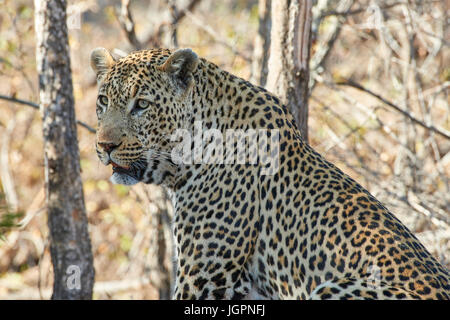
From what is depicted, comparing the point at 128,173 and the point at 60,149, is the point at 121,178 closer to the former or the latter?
the point at 128,173

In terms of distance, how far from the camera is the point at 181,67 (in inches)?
217

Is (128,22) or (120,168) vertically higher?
(128,22)

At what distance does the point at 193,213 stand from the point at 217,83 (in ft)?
3.78

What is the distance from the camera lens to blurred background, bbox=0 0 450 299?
32.2ft

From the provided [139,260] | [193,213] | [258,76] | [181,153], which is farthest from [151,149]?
[139,260]

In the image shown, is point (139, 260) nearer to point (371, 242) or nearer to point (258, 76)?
point (258, 76)

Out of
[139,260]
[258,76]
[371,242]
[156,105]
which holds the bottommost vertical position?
[139,260]

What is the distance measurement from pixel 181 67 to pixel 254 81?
455 centimetres

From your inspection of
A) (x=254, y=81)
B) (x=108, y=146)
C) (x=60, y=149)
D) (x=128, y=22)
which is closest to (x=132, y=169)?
(x=108, y=146)

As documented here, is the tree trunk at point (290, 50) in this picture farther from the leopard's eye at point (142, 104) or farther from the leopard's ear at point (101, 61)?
the leopard's eye at point (142, 104)

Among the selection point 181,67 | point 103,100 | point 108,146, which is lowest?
point 108,146

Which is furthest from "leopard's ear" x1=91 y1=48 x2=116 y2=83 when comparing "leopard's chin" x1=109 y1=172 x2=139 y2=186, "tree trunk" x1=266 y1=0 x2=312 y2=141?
"tree trunk" x1=266 y1=0 x2=312 y2=141

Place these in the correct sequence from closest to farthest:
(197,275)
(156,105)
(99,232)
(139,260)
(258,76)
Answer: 1. (197,275)
2. (156,105)
3. (258,76)
4. (139,260)
5. (99,232)

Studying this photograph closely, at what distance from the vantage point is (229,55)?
47.7 ft
